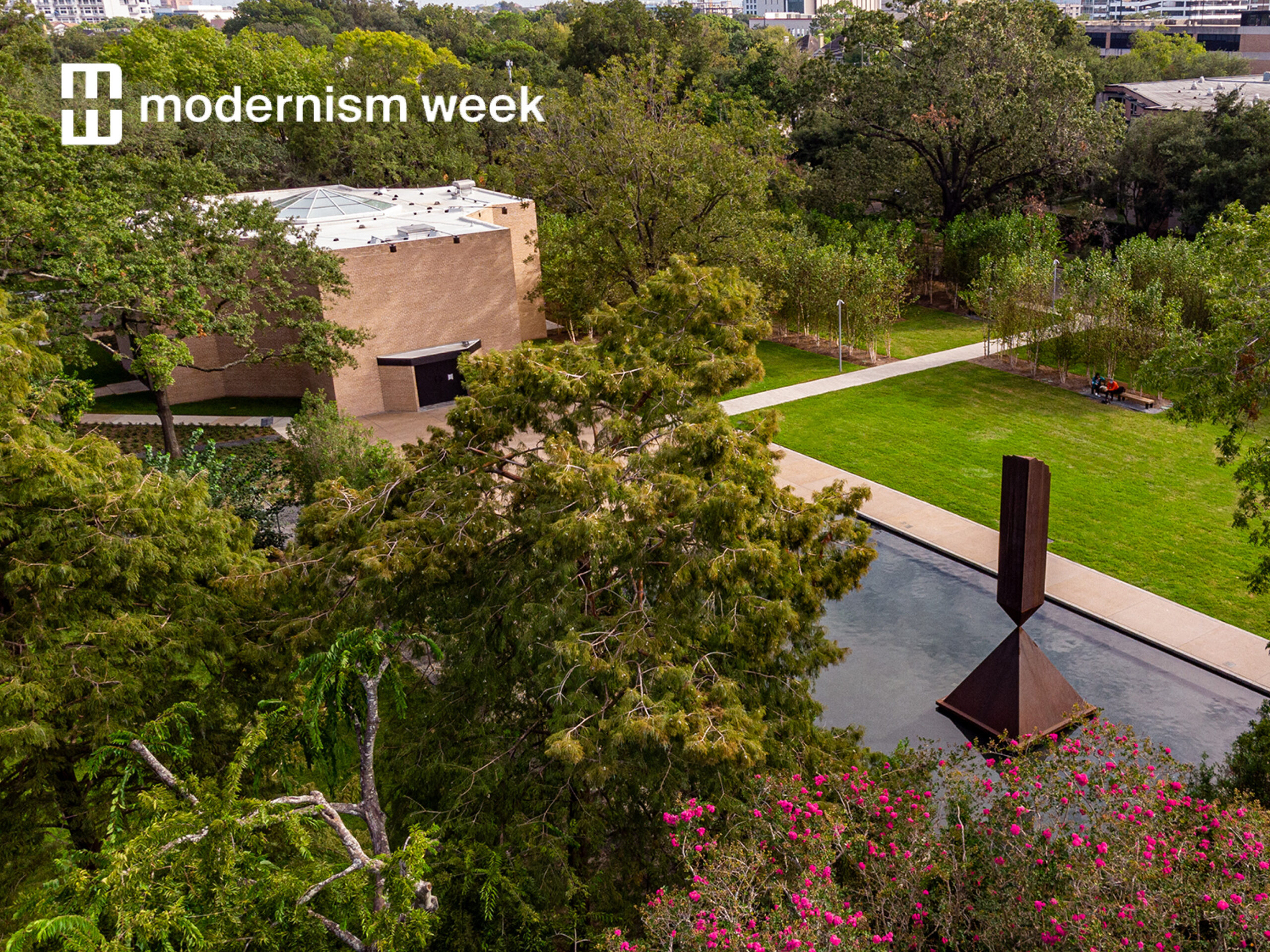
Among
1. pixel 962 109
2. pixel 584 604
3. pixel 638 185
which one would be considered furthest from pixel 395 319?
pixel 962 109

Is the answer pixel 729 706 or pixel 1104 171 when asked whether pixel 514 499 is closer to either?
pixel 729 706

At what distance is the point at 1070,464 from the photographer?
23250 millimetres

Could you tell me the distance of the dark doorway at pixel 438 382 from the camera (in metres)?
31.0

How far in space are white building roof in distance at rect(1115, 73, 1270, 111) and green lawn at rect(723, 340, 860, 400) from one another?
25546 millimetres

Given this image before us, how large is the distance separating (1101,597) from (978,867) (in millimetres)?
10717

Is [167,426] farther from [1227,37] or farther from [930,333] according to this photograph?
[1227,37]

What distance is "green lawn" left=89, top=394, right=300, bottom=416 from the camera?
1207 inches

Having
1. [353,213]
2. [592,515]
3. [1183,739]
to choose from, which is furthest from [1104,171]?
[592,515]

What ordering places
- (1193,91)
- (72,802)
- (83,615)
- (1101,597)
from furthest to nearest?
(1193,91) < (1101,597) < (72,802) < (83,615)

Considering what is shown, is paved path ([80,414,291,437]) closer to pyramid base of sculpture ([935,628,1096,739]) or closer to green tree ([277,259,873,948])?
green tree ([277,259,873,948])

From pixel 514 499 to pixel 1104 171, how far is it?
40.2m

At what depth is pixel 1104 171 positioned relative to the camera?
1623 inches

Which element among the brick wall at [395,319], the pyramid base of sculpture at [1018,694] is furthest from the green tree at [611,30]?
the pyramid base of sculpture at [1018,694]

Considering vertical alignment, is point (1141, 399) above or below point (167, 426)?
below
